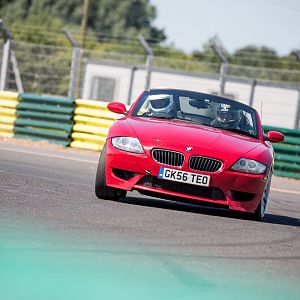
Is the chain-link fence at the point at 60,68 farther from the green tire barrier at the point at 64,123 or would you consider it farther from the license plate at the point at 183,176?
the license plate at the point at 183,176

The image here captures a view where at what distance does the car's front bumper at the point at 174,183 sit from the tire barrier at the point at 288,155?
362 inches

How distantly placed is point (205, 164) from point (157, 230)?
1.74m

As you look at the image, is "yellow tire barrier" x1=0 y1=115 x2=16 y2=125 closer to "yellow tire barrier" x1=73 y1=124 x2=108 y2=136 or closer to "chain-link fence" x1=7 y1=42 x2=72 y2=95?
"yellow tire barrier" x1=73 y1=124 x2=108 y2=136

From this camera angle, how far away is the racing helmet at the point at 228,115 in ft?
35.0

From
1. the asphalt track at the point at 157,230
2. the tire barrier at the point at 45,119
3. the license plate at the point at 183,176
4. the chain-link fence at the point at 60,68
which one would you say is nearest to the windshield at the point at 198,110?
the asphalt track at the point at 157,230

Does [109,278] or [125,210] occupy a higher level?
[109,278]

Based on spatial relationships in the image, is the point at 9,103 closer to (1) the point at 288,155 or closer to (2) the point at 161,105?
(1) the point at 288,155

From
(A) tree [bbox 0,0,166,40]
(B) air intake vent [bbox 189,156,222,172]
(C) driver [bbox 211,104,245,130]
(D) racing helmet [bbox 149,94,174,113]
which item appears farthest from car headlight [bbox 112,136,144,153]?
(A) tree [bbox 0,0,166,40]

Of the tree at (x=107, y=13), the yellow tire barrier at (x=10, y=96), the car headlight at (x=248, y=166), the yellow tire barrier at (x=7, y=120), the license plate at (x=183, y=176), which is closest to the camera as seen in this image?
the license plate at (x=183, y=176)

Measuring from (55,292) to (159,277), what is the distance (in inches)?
35.6

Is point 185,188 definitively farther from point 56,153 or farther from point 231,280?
point 56,153

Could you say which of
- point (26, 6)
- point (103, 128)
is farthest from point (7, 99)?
point (26, 6)

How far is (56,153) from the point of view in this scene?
18.2m

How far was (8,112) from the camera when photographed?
20.2 m
